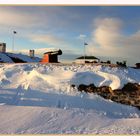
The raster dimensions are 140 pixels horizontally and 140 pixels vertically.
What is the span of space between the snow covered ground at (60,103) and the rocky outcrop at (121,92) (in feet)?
0.48

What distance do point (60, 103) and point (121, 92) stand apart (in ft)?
5.70

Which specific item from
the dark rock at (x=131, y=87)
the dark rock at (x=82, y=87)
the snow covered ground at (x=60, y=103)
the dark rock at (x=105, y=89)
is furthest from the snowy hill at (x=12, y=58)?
the dark rock at (x=131, y=87)

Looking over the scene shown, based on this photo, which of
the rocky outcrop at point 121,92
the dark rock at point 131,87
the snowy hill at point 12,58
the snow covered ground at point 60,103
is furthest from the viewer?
the snowy hill at point 12,58

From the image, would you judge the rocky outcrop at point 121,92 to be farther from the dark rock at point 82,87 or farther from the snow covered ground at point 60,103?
the snow covered ground at point 60,103

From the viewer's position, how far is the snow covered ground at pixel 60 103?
916 centimetres

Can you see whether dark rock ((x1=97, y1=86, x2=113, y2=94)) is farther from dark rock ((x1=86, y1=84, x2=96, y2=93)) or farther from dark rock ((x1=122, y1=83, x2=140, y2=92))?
dark rock ((x1=122, y1=83, x2=140, y2=92))

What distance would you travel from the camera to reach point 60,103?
10.5 metres

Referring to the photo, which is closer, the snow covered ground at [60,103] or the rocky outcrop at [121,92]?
the snow covered ground at [60,103]

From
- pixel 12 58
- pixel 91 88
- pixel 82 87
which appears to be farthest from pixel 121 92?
pixel 12 58

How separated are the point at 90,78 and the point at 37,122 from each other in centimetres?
288

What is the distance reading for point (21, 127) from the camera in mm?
9062

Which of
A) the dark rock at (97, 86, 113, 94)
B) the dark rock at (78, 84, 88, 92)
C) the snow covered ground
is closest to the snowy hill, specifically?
the snow covered ground

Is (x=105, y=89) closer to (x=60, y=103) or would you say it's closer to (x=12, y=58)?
(x=60, y=103)

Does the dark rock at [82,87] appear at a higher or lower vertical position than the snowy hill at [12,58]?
lower
